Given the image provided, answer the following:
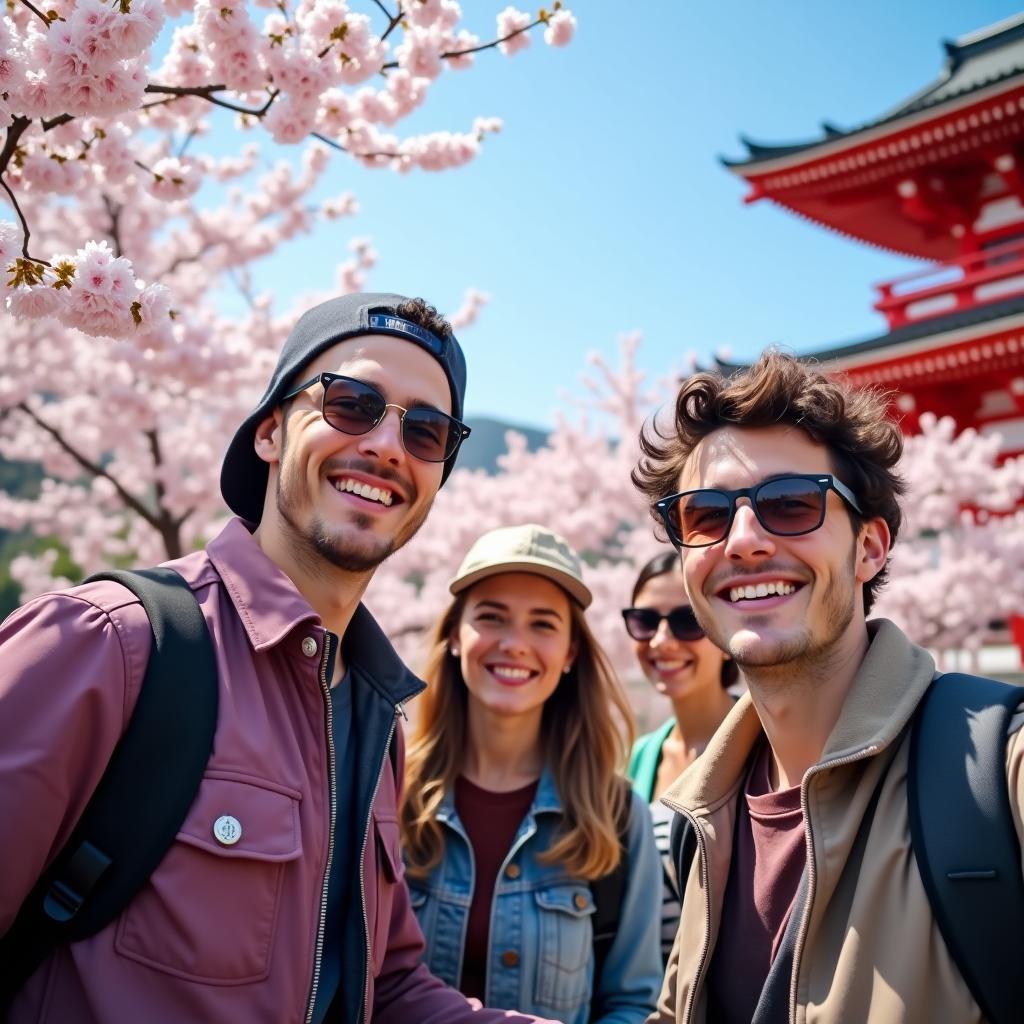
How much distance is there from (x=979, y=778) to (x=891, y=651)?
18.0 inches

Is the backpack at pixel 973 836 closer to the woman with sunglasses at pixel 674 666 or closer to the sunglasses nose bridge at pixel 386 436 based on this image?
the sunglasses nose bridge at pixel 386 436

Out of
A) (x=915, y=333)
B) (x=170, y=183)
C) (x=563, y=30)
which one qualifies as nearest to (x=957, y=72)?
(x=915, y=333)

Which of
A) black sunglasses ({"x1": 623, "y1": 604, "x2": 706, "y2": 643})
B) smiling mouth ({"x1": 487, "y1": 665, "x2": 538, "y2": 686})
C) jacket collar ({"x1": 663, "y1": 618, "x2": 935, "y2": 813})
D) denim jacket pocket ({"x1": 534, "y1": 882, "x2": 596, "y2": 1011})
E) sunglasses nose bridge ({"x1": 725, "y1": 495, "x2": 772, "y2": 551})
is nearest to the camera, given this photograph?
jacket collar ({"x1": 663, "y1": 618, "x2": 935, "y2": 813})

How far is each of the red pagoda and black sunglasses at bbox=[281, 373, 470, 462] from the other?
9.55 m

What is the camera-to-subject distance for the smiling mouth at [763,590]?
2.12 metres

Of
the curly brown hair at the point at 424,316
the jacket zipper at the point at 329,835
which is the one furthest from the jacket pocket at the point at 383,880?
the curly brown hair at the point at 424,316

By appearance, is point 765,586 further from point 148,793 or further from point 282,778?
point 148,793

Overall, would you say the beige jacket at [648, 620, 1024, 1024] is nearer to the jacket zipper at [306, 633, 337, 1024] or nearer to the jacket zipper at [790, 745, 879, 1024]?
the jacket zipper at [790, 745, 879, 1024]

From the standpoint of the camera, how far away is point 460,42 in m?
4.62

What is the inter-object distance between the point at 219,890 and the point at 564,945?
1511 mm

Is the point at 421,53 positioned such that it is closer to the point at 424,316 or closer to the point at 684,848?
the point at 424,316

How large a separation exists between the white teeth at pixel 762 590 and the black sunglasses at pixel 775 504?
121 millimetres

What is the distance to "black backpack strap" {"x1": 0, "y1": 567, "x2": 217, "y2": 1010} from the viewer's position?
1.52 meters

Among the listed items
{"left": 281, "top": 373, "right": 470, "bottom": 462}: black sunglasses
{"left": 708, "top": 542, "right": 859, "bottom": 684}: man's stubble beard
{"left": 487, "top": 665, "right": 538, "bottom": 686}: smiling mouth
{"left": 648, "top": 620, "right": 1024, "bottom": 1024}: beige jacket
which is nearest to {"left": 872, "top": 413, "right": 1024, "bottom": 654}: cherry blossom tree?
{"left": 487, "top": 665, "right": 538, "bottom": 686}: smiling mouth
